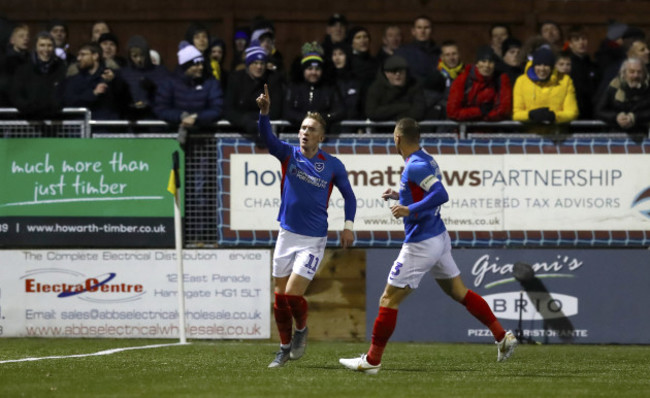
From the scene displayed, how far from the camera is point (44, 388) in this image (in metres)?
8.98

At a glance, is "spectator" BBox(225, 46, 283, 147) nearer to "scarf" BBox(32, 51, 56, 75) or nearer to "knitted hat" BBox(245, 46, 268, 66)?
"knitted hat" BBox(245, 46, 268, 66)

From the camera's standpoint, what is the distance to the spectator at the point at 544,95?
15609 mm

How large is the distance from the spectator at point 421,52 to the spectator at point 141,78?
3438 mm

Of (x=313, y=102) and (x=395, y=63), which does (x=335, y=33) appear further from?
(x=313, y=102)

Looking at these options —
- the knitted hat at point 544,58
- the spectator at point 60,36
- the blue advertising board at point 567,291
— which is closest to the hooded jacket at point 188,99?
the spectator at point 60,36

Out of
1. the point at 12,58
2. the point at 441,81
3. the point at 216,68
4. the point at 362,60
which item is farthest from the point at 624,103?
the point at 12,58

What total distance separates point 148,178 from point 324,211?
16.7 feet

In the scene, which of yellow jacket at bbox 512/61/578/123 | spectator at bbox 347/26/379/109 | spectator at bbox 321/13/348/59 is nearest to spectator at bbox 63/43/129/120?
spectator at bbox 321/13/348/59

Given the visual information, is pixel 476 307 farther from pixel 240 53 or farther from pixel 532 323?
pixel 240 53

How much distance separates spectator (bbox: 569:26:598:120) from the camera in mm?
16469

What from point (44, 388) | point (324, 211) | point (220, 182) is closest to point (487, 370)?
point (324, 211)

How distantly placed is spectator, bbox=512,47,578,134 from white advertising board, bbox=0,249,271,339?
400cm

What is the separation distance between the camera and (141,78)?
16438 millimetres

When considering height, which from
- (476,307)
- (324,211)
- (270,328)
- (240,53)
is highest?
(240,53)
